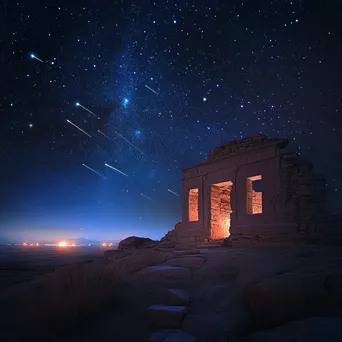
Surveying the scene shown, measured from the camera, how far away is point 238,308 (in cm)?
661

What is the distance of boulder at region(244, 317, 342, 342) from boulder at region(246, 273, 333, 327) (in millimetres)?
632

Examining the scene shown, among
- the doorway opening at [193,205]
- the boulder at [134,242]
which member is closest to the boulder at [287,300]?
the doorway opening at [193,205]

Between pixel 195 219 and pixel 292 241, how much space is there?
8.83 m

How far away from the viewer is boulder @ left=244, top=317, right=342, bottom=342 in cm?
455

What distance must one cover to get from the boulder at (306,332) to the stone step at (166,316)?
5.06 feet

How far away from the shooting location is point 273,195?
15.1 meters

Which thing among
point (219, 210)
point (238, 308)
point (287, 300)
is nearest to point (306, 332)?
point (287, 300)

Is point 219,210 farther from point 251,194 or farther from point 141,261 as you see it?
point 141,261

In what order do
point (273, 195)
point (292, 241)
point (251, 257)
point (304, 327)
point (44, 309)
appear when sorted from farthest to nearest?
point (273, 195) < point (292, 241) < point (251, 257) < point (44, 309) < point (304, 327)

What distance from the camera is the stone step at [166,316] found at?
6.21 metres

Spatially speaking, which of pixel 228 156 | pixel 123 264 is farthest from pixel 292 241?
pixel 123 264

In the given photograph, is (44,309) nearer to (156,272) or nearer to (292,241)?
(156,272)

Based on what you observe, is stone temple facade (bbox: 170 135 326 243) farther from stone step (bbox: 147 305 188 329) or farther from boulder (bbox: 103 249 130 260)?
stone step (bbox: 147 305 188 329)

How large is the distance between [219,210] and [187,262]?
993 centimetres
